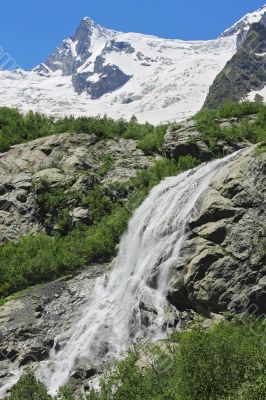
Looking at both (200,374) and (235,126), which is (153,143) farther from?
(200,374)

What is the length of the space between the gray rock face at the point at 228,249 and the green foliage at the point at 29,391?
42.2 feet

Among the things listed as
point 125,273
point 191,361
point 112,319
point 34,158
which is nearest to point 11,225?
point 34,158

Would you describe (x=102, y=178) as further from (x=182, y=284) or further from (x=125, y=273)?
(x=182, y=284)

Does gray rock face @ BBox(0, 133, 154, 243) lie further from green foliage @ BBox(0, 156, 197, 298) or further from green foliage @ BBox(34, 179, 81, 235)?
green foliage @ BBox(0, 156, 197, 298)

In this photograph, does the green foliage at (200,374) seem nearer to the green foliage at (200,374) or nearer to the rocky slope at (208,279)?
the green foliage at (200,374)

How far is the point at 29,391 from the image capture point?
116 ft

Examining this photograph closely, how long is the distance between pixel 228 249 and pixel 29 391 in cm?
1703

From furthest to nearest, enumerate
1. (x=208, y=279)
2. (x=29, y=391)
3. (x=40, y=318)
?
(x=40, y=318) → (x=208, y=279) → (x=29, y=391)

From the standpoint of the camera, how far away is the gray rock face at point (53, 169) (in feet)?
235

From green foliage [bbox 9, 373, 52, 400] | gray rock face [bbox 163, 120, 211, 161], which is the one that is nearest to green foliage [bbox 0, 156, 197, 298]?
gray rock face [bbox 163, 120, 211, 161]

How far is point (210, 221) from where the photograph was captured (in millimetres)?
47094

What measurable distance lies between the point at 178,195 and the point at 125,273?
834cm

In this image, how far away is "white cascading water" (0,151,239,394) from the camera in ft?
144

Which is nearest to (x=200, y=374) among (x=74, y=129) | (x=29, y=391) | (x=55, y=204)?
(x=29, y=391)
